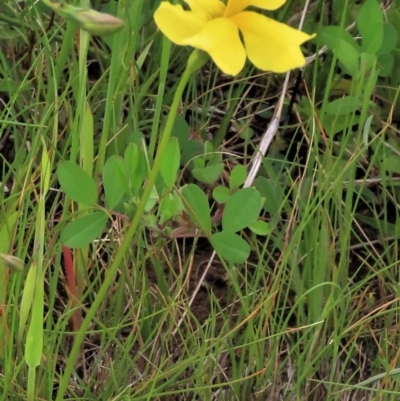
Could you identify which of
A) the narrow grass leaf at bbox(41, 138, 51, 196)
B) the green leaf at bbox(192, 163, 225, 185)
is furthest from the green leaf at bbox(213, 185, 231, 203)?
the narrow grass leaf at bbox(41, 138, 51, 196)

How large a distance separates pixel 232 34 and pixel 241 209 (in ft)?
1.06

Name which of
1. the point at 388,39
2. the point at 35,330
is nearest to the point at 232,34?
the point at 35,330

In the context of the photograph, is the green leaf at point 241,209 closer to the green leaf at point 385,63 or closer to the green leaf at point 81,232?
the green leaf at point 81,232

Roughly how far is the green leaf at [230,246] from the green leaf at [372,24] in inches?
16.5

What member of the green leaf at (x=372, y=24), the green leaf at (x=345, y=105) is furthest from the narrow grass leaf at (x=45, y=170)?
the green leaf at (x=372, y=24)

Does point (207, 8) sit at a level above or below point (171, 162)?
above

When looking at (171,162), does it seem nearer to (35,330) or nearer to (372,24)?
(35,330)

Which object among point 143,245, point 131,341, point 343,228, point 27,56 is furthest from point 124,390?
point 27,56

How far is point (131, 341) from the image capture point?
89cm

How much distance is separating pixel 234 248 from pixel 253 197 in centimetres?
7

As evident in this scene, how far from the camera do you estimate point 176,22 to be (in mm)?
520

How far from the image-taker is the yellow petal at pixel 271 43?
526mm

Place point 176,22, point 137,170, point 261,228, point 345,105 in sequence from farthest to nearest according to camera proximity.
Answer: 1. point 345,105
2. point 261,228
3. point 137,170
4. point 176,22

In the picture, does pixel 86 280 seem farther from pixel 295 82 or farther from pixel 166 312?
pixel 295 82
